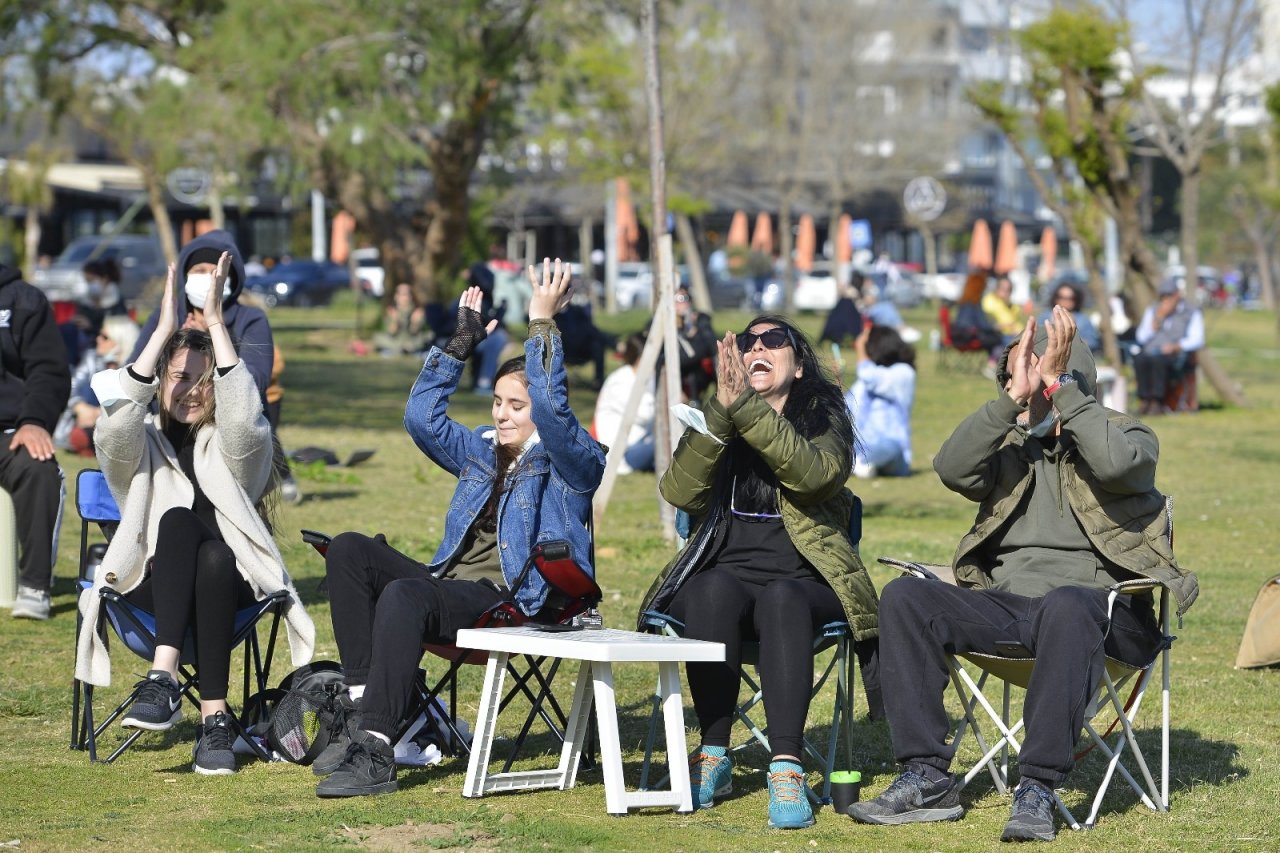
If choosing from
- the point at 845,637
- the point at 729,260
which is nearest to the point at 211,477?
the point at 845,637

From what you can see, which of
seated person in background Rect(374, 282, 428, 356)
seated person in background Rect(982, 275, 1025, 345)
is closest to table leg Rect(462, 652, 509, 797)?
seated person in background Rect(982, 275, 1025, 345)

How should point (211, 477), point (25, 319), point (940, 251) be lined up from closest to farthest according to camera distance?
point (211, 477) < point (25, 319) < point (940, 251)

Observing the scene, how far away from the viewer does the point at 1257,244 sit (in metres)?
54.8

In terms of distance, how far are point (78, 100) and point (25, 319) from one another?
67.8ft

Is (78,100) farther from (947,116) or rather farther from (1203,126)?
(947,116)

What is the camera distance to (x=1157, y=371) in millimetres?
18812

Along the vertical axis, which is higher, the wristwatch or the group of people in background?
the wristwatch

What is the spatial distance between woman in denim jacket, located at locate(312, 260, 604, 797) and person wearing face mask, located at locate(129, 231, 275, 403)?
4.58ft

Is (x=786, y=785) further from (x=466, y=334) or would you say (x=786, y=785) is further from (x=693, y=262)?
(x=693, y=262)

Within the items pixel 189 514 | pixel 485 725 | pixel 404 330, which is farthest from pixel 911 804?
pixel 404 330

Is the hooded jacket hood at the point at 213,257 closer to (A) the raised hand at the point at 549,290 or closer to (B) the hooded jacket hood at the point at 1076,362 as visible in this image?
(A) the raised hand at the point at 549,290

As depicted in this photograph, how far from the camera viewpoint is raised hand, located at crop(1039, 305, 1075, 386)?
4773 mm

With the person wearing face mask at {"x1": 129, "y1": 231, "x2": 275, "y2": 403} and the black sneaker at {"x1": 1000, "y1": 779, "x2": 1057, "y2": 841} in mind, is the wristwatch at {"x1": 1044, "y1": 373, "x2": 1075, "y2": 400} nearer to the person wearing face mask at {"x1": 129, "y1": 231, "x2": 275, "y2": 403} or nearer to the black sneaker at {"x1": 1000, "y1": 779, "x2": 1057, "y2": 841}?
the black sneaker at {"x1": 1000, "y1": 779, "x2": 1057, "y2": 841}

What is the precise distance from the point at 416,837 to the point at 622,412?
7.70 m
